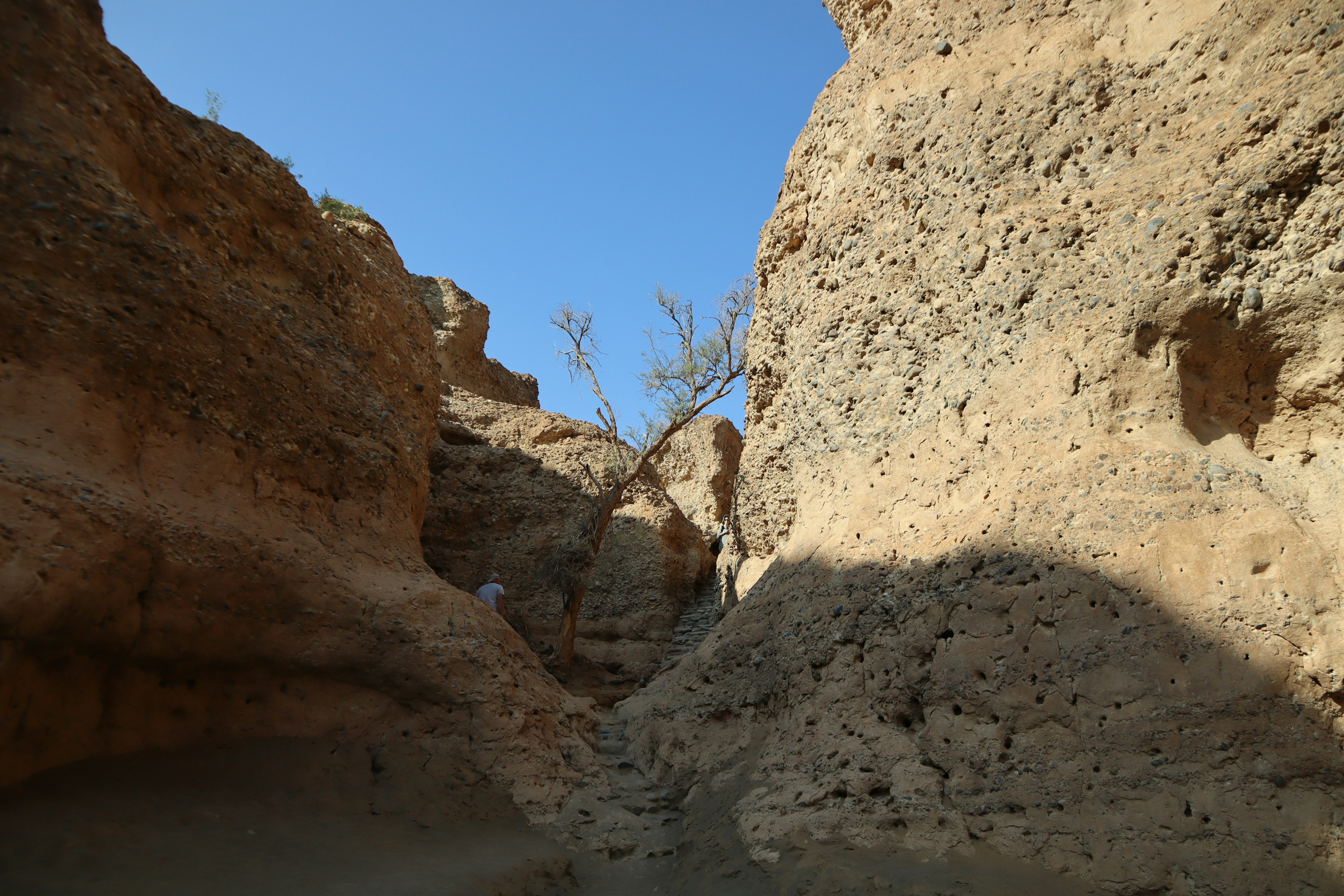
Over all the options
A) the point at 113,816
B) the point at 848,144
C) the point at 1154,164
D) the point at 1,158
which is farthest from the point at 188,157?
the point at 1154,164

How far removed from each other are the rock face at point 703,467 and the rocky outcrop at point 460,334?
4505 millimetres

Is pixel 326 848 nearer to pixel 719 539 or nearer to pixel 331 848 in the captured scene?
pixel 331 848

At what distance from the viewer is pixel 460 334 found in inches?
615

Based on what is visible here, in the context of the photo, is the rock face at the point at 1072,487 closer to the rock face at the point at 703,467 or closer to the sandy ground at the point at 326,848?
the sandy ground at the point at 326,848

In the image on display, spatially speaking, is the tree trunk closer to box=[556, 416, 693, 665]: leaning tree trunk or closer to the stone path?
box=[556, 416, 693, 665]: leaning tree trunk

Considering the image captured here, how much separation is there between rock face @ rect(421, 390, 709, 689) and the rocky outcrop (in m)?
2.81

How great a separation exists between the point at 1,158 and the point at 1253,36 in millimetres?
8182

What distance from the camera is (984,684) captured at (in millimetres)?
4750

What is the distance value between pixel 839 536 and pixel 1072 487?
6.69 ft

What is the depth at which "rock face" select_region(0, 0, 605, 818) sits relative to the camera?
4.26 metres

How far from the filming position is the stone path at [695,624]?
10.8 metres

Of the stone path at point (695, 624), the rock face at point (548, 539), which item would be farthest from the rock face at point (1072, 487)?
the rock face at point (548, 539)

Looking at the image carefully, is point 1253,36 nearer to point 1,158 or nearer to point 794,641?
point 794,641

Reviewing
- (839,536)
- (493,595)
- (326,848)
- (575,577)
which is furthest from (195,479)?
(575,577)
